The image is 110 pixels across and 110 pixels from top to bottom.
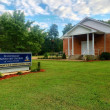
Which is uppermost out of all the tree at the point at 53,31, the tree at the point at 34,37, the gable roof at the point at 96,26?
the tree at the point at 53,31

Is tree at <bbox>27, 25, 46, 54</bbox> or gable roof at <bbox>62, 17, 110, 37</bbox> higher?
gable roof at <bbox>62, 17, 110, 37</bbox>

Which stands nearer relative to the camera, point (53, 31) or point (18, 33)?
point (18, 33)

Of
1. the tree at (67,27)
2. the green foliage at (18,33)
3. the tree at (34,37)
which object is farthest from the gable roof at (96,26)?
the tree at (67,27)

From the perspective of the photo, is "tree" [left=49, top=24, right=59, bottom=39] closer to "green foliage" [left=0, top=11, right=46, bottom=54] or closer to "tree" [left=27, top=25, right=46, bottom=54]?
"tree" [left=27, top=25, right=46, bottom=54]

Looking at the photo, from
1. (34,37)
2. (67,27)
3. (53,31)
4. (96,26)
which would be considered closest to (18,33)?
(34,37)

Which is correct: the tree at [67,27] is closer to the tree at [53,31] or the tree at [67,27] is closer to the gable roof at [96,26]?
the tree at [53,31]

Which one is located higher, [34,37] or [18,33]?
[18,33]

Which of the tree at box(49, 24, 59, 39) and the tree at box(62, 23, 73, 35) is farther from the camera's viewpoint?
the tree at box(49, 24, 59, 39)

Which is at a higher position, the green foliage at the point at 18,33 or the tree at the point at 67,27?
the tree at the point at 67,27

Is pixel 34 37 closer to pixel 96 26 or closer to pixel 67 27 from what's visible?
pixel 96 26

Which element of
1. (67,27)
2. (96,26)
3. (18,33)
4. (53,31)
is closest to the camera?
(18,33)

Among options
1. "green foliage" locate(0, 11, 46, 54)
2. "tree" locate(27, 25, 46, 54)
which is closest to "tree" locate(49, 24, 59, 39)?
"tree" locate(27, 25, 46, 54)

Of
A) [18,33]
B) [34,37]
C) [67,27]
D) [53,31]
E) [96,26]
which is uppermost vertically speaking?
[67,27]

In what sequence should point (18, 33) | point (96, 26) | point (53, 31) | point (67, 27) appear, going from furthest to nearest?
point (53, 31) < point (67, 27) < point (96, 26) < point (18, 33)
